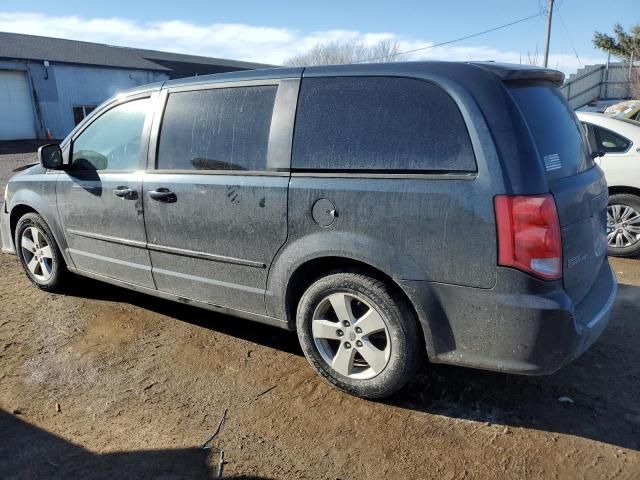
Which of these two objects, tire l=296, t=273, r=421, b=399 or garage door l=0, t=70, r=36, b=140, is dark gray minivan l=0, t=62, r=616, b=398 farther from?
garage door l=0, t=70, r=36, b=140

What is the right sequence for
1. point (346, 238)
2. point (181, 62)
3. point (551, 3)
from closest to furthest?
point (346, 238), point (551, 3), point (181, 62)

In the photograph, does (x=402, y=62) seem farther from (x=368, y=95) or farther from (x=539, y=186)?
(x=539, y=186)

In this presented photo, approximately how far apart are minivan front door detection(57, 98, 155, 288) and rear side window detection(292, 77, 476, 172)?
149cm

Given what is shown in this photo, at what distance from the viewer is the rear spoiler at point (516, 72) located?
2.71 meters

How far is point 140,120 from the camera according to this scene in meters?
3.97

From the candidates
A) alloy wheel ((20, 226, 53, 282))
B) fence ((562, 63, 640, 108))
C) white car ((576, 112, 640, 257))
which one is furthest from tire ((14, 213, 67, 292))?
fence ((562, 63, 640, 108))

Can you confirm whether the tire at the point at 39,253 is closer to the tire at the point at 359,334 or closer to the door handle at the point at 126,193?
the door handle at the point at 126,193

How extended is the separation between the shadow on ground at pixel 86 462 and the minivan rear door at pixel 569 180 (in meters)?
2.10

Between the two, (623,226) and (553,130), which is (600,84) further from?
(553,130)

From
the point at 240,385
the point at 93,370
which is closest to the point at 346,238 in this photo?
the point at 240,385

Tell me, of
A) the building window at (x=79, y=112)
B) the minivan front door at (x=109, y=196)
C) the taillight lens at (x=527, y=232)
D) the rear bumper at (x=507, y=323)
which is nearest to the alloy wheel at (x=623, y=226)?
the rear bumper at (x=507, y=323)

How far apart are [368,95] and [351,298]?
1.16m

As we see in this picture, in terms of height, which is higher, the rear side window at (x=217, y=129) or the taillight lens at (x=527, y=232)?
the rear side window at (x=217, y=129)

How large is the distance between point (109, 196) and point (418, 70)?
8.42 feet
